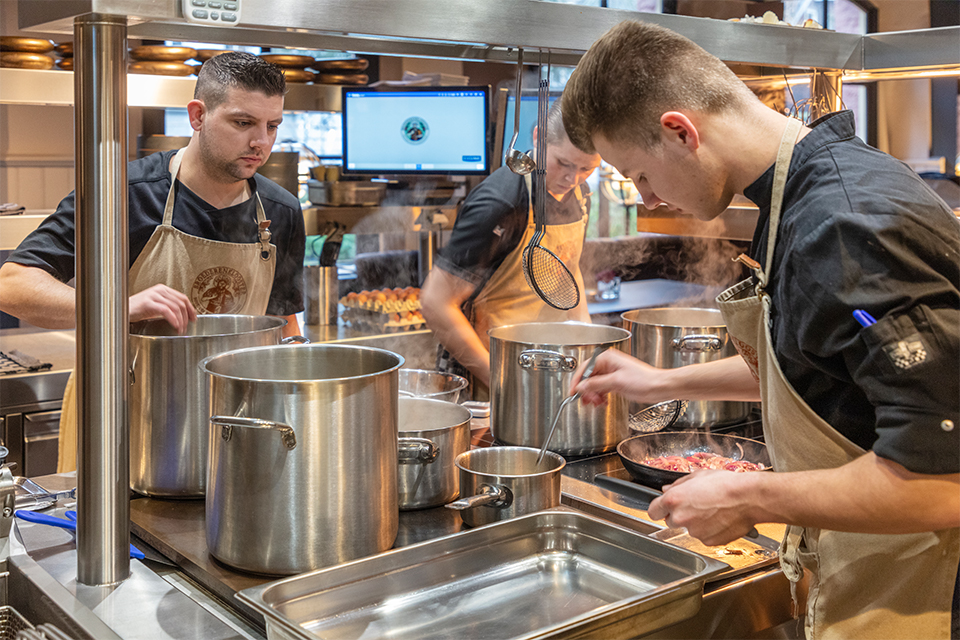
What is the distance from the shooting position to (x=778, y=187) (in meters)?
1.14

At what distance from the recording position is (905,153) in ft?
20.6

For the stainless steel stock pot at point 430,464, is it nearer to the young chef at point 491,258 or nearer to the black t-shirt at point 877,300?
the black t-shirt at point 877,300

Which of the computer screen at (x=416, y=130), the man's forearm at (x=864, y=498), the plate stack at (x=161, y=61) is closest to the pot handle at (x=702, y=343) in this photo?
the man's forearm at (x=864, y=498)

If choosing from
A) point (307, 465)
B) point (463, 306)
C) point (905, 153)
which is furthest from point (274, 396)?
point (905, 153)

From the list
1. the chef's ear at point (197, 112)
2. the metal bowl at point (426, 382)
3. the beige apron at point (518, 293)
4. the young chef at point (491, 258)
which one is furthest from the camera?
the beige apron at point (518, 293)

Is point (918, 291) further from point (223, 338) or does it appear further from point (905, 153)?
point (905, 153)

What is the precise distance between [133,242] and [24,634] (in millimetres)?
1283

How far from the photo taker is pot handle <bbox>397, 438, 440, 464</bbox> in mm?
1473

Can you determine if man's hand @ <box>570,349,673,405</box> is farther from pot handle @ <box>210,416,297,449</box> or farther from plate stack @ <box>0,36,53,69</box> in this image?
plate stack @ <box>0,36,53,69</box>

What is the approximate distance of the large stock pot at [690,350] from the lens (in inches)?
81.7

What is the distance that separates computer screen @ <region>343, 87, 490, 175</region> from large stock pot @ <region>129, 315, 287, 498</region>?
246cm

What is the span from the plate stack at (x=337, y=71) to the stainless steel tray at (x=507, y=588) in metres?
2.94

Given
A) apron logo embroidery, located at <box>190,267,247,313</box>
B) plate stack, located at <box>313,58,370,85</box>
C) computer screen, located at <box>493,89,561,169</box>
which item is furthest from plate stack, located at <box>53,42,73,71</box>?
computer screen, located at <box>493,89,561,169</box>

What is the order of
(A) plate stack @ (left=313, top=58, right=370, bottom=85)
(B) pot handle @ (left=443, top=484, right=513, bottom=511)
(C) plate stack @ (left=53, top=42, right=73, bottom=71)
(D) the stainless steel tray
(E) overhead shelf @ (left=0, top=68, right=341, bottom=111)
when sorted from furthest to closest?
(A) plate stack @ (left=313, top=58, right=370, bottom=85)
(C) plate stack @ (left=53, top=42, right=73, bottom=71)
(E) overhead shelf @ (left=0, top=68, right=341, bottom=111)
(B) pot handle @ (left=443, top=484, right=513, bottom=511)
(D) the stainless steel tray
